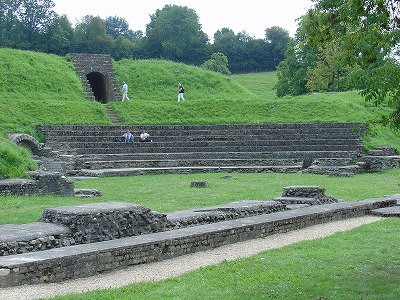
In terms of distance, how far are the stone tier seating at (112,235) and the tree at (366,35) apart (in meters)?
3.89

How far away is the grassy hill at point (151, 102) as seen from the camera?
32312 mm

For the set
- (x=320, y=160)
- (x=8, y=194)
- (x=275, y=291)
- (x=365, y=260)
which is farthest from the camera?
(x=320, y=160)

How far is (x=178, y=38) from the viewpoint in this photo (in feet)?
224

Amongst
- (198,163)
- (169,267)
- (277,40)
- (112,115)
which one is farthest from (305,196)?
(277,40)

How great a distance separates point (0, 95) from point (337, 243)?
26.7 metres

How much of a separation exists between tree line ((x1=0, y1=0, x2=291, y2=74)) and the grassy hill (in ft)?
48.0

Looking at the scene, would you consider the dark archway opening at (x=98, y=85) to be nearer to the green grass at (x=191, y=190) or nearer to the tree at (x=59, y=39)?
the tree at (x=59, y=39)

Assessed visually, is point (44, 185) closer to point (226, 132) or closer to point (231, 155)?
point (231, 155)

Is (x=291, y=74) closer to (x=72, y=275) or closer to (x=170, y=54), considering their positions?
(x=170, y=54)

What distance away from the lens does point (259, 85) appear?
64812 millimetres

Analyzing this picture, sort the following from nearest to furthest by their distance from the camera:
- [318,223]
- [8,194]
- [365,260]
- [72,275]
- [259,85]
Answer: [72,275] < [365,260] < [318,223] < [8,194] < [259,85]

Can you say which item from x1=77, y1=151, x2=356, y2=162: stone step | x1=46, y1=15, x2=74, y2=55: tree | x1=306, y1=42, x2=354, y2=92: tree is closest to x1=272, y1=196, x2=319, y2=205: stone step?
x1=77, y1=151, x2=356, y2=162: stone step

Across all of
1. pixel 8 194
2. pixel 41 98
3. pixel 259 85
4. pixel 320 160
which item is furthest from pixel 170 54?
pixel 8 194

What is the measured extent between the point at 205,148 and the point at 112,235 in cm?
2068
